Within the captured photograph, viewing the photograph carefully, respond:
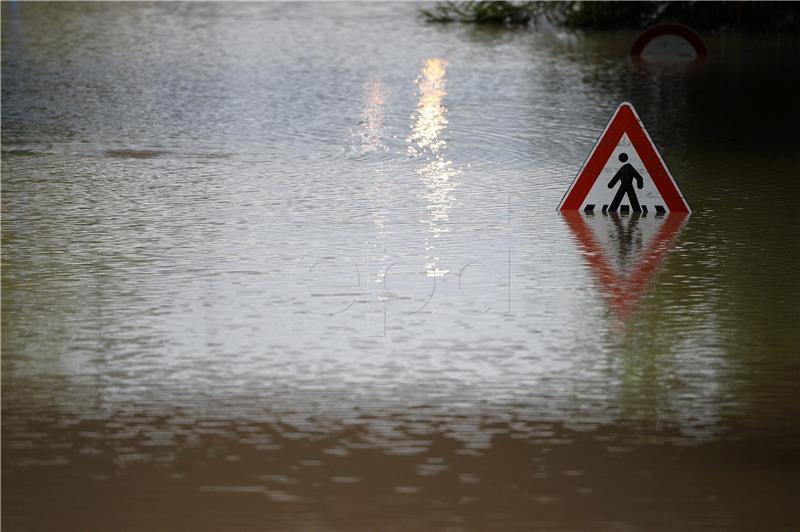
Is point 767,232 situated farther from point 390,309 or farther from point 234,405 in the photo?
point 234,405

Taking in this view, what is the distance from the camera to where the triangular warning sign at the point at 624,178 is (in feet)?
32.2

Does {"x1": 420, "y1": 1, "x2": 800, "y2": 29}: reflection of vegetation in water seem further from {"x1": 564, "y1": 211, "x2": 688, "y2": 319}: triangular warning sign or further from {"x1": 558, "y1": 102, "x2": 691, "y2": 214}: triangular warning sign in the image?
{"x1": 564, "y1": 211, "x2": 688, "y2": 319}: triangular warning sign

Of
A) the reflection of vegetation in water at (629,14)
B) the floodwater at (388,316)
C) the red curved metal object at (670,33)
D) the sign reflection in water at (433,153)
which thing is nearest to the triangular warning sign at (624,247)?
the floodwater at (388,316)

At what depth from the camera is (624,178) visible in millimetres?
10055

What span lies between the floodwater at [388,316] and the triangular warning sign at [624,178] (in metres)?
0.26

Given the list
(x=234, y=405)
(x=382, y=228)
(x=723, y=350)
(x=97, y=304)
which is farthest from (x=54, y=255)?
(x=723, y=350)

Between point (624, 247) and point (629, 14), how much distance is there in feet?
45.1

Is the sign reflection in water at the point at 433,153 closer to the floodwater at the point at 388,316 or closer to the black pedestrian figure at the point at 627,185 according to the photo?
the floodwater at the point at 388,316

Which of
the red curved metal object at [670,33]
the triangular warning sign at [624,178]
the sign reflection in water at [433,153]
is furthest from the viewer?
the red curved metal object at [670,33]

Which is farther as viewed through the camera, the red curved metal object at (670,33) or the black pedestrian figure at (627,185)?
the red curved metal object at (670,33)

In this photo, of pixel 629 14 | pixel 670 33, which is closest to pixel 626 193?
pixel 670 33

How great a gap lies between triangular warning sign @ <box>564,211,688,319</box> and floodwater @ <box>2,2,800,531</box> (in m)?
0.03

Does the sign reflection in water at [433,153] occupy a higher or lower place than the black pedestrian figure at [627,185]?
lower

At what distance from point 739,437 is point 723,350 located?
1170mm
